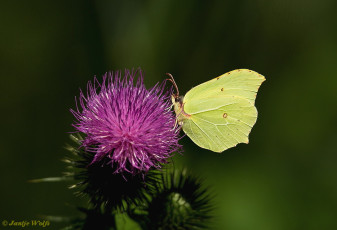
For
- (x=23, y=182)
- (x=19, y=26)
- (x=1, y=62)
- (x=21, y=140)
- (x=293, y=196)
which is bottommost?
(x=293, y=196)

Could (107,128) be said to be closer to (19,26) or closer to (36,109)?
(36,109)

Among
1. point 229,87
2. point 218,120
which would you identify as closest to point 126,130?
point 218,120

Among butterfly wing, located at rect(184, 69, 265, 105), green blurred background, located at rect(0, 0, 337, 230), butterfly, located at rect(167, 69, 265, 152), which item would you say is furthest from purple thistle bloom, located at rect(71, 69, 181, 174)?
green blurred background, located at rect(0, 0, 337, 230)

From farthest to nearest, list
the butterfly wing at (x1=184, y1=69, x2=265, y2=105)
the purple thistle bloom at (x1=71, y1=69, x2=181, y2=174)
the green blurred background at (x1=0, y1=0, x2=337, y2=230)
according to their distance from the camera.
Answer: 1. the green blurred background at (x1=0, y1=0, x2=337, y2=230)
2. the butterfly wing at (x1=184, y1=69, x2=265, y2=105)
3. the purple thistle bloom at (x1=71, y1=69, x2=181, y2=174)

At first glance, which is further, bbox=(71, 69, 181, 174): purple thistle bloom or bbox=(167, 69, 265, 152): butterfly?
bbox=(167, 69, 265, 152): butterfly

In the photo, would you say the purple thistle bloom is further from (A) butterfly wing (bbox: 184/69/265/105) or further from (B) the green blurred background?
(B) the green blurred background

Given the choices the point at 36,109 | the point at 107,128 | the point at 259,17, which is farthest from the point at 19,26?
the point at 259,17

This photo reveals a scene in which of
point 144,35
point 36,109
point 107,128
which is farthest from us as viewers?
point 144,35

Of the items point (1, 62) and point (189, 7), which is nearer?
point (1, 62)
